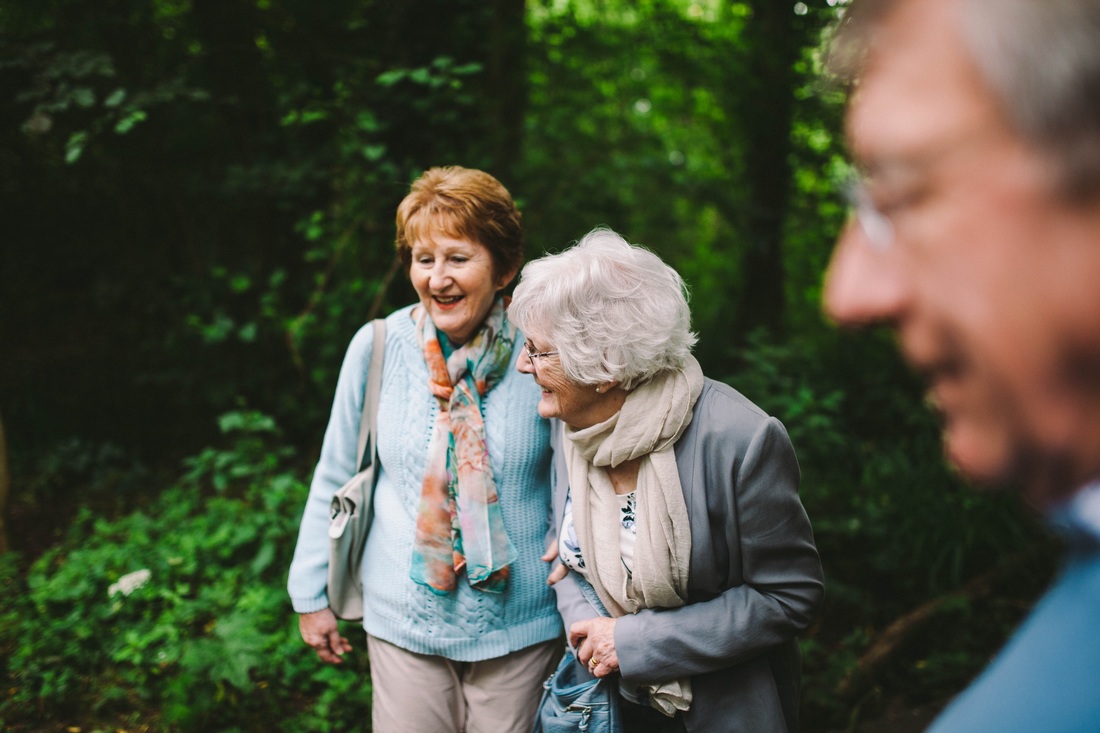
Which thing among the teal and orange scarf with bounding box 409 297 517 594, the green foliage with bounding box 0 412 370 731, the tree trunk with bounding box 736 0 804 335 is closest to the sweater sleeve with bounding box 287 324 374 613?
the teal and orange scarf with bounding box 409 297 517 594

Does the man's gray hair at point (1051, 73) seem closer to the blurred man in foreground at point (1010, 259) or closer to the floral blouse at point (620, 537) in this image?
the blurred man in foreground at point (1010, 259)

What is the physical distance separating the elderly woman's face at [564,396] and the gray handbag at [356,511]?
0.58m

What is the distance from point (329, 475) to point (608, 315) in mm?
1072

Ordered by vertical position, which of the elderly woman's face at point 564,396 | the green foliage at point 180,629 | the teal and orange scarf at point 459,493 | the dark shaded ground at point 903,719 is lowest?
the green foliage at point 180,629

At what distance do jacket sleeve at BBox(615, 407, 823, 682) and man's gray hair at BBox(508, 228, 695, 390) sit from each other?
0.27 m

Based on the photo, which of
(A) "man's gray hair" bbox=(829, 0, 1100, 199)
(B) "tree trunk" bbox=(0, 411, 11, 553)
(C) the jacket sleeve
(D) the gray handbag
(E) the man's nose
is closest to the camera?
(A) "man's gray hair" bbox=(829, 0, 1100, 199)

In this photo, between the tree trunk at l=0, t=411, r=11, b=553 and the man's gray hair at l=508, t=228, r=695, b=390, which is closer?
the man's gray hair at l=508, t=228, r=695, b=390

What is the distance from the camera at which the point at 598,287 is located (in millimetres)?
1715

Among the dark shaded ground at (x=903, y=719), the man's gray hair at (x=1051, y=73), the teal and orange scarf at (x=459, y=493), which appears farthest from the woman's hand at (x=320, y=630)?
the dark shaded ground at (x=903, y=719)

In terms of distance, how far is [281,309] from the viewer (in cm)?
461

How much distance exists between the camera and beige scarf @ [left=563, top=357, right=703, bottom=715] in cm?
163

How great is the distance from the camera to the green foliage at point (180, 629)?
2.90 metres

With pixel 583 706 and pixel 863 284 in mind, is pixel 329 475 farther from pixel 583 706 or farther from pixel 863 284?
pixel 863 284

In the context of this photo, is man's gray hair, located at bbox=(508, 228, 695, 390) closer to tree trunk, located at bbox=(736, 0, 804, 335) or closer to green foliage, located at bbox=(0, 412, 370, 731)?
green foliage, located at bbox=(0, 412, 370, 731)
